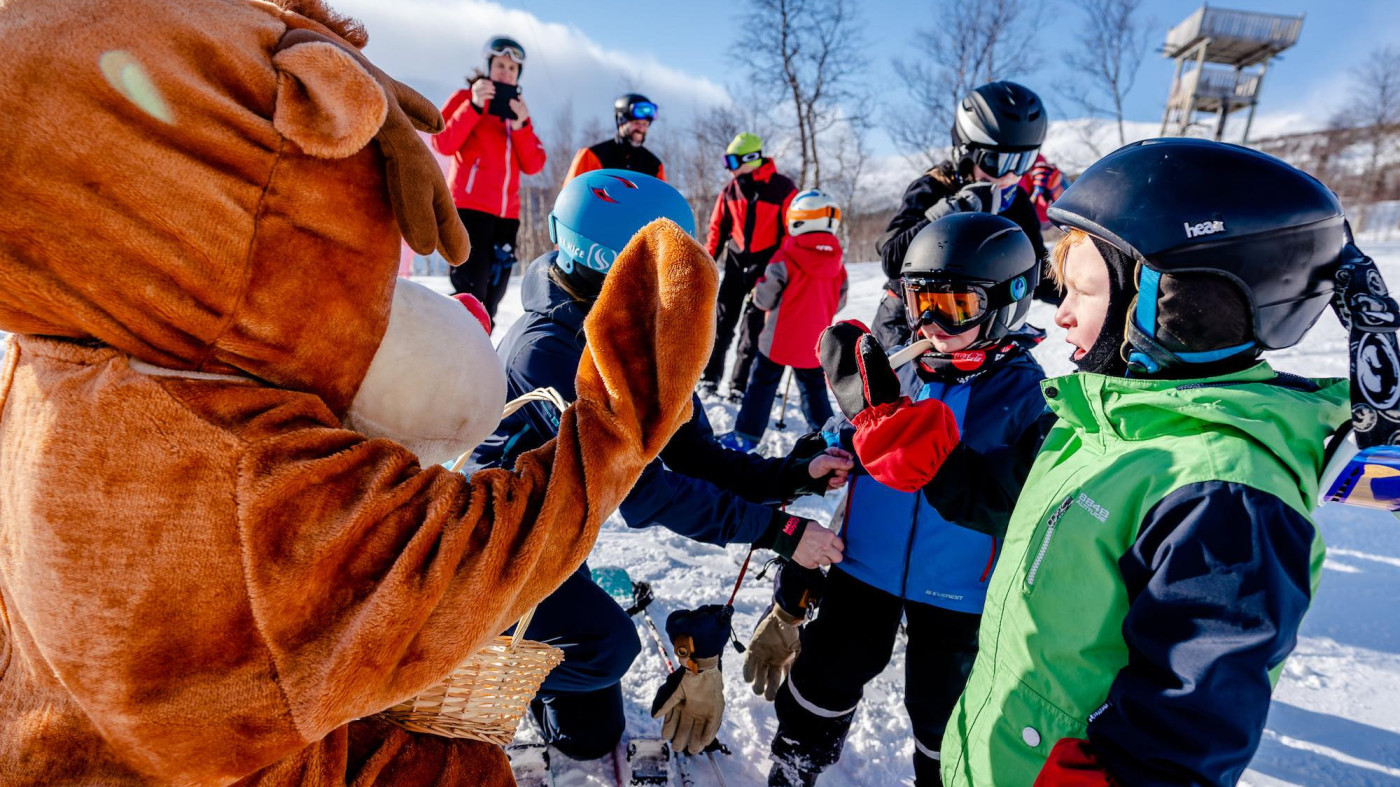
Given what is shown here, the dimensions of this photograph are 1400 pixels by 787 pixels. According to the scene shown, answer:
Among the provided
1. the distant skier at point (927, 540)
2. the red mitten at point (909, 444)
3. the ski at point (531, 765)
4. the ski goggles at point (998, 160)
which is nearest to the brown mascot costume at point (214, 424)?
the red mitten at point (909, 444)

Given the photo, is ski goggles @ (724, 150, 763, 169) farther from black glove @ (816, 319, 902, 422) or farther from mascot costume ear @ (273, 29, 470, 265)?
mascot costume ear @ (273, 29, 470, 265)

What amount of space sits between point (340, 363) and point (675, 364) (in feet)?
1.52

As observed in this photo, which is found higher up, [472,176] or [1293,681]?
[472,176]

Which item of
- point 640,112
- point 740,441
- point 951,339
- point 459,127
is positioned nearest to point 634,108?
point 640,112

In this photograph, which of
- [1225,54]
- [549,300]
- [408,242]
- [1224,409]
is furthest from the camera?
[1225,54]

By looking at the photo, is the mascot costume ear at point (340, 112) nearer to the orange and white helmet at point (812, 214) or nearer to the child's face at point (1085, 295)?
the child's face at point (1085, 295)

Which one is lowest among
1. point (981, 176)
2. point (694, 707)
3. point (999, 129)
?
point (694, 707)

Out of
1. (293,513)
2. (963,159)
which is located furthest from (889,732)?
(963,159)

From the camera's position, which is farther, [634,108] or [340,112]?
[634,108]

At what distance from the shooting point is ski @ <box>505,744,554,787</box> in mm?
2166

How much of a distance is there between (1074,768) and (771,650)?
60.8 inches

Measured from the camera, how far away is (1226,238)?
121 cm

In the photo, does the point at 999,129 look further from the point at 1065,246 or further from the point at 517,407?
the point at 517,407

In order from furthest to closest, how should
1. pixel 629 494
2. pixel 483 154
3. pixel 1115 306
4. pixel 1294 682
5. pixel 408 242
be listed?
pixel 483 154 → pixel 1294 682 → pixel 629 494 → pixel 1115 306 → pixel 408 242
